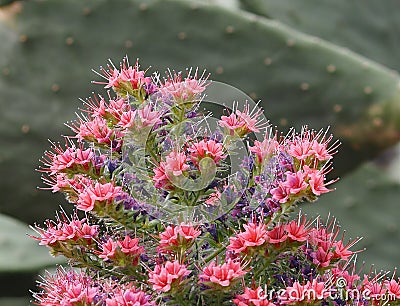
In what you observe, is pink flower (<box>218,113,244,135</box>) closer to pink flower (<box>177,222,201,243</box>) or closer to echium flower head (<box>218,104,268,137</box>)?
echium flower head (<box>218,104,268,137</box>)

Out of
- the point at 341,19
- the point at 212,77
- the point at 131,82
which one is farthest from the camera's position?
the point at 341,19

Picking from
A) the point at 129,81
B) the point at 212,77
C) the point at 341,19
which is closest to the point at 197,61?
the point at 212,77

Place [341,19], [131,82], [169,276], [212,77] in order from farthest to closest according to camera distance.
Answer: [341,19] → [212,77] → [131,82] → [169,276]

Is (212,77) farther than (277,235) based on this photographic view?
Yes

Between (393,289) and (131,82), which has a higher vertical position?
(131,82)

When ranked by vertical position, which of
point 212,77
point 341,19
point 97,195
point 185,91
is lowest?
point 97,195

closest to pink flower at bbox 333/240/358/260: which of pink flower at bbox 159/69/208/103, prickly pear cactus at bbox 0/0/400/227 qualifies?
pink flower at bbox 159/69/208/103

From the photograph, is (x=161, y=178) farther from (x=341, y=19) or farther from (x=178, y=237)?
(x=341, y=19)
